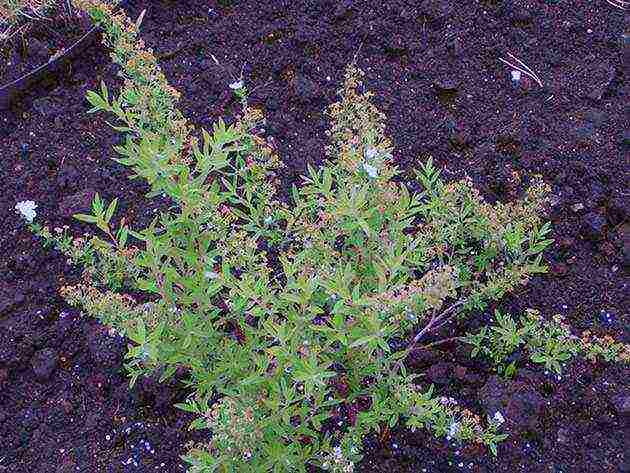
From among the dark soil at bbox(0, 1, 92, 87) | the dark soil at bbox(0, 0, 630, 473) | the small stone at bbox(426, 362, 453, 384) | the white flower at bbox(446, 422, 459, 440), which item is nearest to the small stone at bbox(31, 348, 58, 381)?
the dark soil at bbox(0, 0, 630, 473)

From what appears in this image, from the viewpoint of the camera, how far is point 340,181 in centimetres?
234

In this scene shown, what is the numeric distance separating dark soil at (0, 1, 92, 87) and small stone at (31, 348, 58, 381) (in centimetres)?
164

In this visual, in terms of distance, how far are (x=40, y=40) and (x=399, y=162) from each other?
2100 millimetres

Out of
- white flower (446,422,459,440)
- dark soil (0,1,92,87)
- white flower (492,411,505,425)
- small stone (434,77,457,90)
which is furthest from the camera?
dark soil (0,1,92,87)

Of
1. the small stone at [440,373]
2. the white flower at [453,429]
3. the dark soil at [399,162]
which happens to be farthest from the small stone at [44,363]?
the white flower at [453,429]

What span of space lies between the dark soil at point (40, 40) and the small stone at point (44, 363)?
1.64 meters

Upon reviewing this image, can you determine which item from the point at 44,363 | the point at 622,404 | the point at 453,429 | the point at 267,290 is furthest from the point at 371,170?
the point at 44,363

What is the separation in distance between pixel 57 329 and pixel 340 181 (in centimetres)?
143

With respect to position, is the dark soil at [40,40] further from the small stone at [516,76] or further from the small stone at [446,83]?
the small stone at [516,76]

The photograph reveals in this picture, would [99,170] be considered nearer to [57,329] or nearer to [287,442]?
[57,329]

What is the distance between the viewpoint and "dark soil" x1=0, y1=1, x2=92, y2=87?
13.4 feet

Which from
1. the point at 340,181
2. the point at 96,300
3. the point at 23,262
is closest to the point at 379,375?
the point at 340,181

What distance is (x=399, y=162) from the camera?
3.46 meters

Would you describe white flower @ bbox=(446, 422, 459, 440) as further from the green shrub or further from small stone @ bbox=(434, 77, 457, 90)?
small stone @ bbox=(434, 77, 457, 90)
